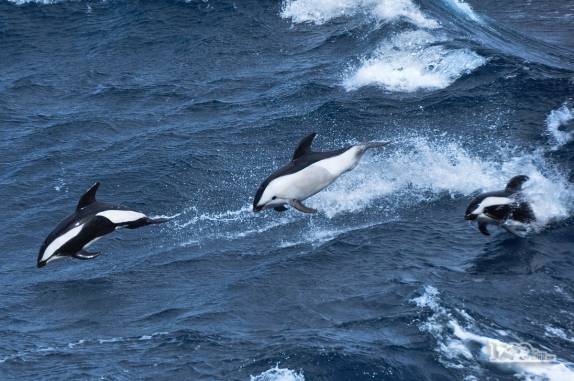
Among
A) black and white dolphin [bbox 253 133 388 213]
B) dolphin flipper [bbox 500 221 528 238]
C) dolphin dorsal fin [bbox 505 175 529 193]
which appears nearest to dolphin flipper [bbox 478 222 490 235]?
dolphin flipper [bbox 500 221 528 238]

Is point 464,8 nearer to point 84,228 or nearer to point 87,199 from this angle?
point 87,199

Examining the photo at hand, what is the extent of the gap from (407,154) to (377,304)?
22.4 ft

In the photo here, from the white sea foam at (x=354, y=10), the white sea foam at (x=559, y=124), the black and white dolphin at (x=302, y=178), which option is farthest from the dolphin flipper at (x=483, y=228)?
the white sea foam at (x=354, y=10)

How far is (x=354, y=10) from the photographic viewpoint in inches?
1268

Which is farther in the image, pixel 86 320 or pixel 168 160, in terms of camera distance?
pixel 168 160

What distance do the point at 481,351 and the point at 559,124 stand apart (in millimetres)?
10235

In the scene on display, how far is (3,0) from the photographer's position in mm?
35812

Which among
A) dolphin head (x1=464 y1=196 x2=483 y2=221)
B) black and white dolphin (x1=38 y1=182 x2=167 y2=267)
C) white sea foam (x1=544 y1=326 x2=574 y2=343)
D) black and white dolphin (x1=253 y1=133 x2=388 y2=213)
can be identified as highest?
black and white dolphin (x1=253 y1=133 x2=388 y2=213)

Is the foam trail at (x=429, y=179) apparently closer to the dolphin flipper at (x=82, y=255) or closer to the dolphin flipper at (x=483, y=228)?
the dolphin flipper at (x=483, y=228)

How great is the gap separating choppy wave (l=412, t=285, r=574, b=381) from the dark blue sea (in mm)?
39

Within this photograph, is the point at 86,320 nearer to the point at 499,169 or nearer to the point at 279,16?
the point at 499,169

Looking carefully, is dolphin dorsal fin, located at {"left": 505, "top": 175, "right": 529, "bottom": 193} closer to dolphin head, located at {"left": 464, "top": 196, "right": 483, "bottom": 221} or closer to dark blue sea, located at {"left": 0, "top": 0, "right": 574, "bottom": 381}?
dolphin head, located at {"left": 464, "top": 196, "right": 483, "bottom": 221}

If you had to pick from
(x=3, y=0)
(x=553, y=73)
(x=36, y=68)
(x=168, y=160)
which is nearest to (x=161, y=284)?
(x=168, y=160)

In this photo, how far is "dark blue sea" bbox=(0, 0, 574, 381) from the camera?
14.7m
